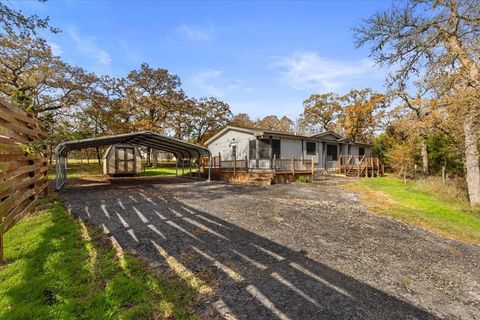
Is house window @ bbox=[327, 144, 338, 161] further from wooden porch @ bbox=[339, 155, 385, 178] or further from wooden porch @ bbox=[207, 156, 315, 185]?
wooden porch @ bbox=[207, 156, 315, 185]

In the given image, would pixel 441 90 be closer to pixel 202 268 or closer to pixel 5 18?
pixel 202 268

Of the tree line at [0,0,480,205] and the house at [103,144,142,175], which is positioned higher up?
the tree line at [0,0,480,205]

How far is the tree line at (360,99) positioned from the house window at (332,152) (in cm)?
495

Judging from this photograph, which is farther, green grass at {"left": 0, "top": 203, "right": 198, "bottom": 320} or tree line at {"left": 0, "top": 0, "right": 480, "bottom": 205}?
tree line at {"left": 0, "top": 0, "right": 480, "bottom": 205}

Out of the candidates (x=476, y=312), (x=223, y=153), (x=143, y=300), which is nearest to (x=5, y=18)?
(x=143, y=300)

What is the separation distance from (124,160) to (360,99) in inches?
1273

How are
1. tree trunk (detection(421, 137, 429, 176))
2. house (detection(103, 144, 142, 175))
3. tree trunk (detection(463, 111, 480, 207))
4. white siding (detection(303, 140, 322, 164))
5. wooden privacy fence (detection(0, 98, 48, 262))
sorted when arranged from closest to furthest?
wooden privacy fence (detection(0, 98, 48, 262))
tree trunk (detection(463, 111, 480, 207))
house (detection(103, 144, 142, 175))
white siding (detection(303, 140, 322, 164))
tree trunk (detection(421, 137, 429, 176))

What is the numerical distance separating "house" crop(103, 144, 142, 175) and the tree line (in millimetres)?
4455

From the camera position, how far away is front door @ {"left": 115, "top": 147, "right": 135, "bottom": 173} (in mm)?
18375

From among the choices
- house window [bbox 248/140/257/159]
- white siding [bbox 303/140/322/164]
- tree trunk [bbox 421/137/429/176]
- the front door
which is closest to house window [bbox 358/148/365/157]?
tree trunk [bbox 421/137/429/176]

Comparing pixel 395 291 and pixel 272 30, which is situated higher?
pixel 272 30

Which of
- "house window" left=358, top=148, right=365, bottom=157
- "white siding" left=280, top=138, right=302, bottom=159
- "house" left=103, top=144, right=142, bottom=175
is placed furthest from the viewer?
"house window" left=358, top=148, right=365, bottom=157

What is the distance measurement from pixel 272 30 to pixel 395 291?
11.9 meters

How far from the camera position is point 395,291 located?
3.53 m
